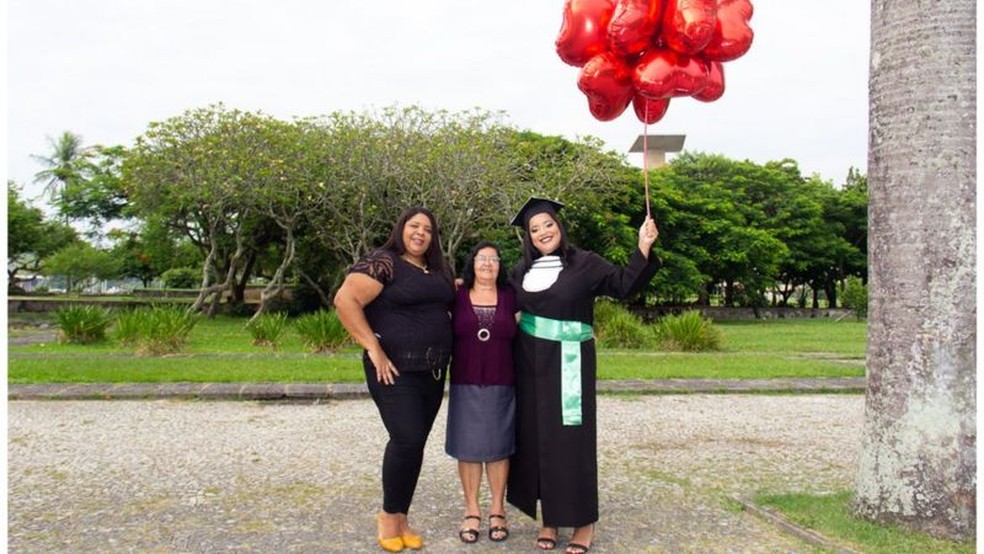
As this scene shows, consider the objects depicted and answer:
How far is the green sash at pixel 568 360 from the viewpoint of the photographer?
3.61 metres

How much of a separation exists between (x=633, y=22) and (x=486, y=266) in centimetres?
129

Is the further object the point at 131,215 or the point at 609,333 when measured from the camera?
the point at 131,215

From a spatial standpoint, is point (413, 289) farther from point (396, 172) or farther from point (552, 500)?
point (396, 172)

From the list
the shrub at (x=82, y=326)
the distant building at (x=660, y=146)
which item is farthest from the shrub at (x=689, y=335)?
the distant building at (x=660, y=146)

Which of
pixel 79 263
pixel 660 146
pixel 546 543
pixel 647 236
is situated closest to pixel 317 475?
pixel 546 543

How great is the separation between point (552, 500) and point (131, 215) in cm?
2889

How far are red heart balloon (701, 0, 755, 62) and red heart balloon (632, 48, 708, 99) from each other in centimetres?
10

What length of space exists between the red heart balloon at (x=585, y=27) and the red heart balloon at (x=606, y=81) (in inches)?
2.3

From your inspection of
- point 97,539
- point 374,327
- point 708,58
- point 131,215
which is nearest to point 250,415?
point 97,539

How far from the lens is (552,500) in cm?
360

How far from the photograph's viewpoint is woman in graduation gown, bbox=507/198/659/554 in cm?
359

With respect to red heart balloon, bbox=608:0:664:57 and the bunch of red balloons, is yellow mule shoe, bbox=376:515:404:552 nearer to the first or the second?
the bunch of red balloons

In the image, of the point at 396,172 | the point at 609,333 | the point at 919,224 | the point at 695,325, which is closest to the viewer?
the point at 919,224

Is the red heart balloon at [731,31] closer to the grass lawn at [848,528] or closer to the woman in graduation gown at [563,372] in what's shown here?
the woman in graduation gown at [563,372]
